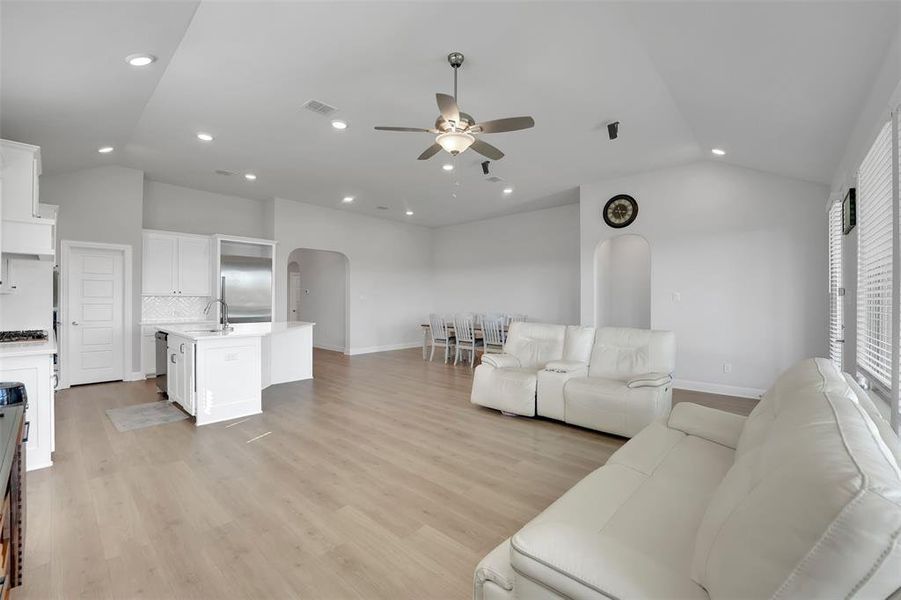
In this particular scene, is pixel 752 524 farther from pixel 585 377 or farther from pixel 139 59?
pixel 139 59

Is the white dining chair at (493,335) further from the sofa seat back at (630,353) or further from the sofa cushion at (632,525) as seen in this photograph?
the sofa cushion at (632,525)

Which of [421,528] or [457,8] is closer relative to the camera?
[421,528]

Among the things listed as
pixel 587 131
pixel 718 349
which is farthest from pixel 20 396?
pixel 718 349

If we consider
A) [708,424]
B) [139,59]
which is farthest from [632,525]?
[139,59]

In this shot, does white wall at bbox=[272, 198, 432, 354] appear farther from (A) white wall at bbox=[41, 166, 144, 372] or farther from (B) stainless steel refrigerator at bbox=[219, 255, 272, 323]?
(A) white wall at bbox=[41, 166, 144, 372]

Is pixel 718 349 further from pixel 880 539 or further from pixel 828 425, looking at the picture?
pixel 880 539

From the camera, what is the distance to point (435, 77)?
3357 millimetres

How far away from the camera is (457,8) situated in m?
2.55

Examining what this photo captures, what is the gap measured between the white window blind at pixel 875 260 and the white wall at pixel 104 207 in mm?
7989

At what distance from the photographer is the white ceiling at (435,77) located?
2.39 meters

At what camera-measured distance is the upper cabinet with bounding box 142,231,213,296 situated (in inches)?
245

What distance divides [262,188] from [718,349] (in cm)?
741

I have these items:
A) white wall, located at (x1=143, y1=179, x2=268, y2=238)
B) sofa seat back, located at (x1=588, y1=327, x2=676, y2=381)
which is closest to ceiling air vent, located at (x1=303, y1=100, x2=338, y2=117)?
sofa seat back, located at (x1=588, y1=327, x2=676, y2=381)

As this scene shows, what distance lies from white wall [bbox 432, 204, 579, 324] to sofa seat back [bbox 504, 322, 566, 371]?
3564 millimetres
